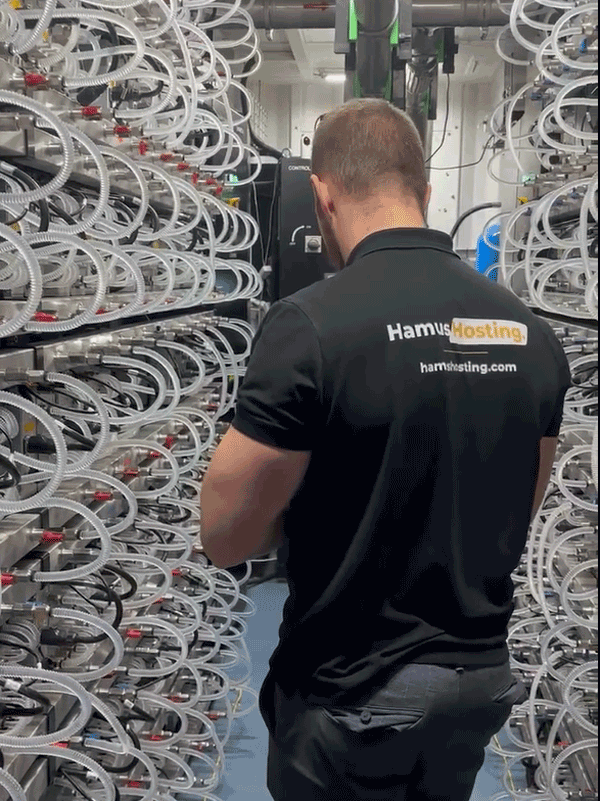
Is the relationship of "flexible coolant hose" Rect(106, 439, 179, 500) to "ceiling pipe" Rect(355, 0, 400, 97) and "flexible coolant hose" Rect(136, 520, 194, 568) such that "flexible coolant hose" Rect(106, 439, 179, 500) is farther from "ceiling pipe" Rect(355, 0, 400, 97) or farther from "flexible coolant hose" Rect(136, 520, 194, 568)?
"ceiling pipe" Rect(355, 0, 400, 97)

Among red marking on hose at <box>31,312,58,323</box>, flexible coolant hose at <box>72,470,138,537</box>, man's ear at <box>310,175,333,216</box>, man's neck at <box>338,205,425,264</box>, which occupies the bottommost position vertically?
flexible coolant hose at <box>72,470,138,537</box>

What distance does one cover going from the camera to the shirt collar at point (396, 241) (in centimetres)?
123

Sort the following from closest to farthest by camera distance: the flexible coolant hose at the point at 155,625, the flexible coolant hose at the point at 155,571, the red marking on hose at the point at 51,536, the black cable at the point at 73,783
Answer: the red marking on hose at the point at 51,536
the black cable at the point at 73,783
the flexible coolant hose at the point at 155,571
the flexible coolant hose at the point at 155,625

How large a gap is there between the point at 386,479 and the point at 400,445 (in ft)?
0.18

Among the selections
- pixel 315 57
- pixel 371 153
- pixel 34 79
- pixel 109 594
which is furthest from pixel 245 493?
pixel 315 57

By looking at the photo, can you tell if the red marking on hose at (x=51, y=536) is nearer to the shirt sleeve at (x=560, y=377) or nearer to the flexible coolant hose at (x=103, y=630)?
the flexible coolant hose at (x=103, y=630)

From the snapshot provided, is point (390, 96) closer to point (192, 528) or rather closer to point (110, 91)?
point (110, 91)

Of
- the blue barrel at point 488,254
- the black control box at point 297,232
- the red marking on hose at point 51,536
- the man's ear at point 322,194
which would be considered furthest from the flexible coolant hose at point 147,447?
the black control box at point 297,232

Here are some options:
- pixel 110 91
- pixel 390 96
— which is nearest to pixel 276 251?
pixel 390 96

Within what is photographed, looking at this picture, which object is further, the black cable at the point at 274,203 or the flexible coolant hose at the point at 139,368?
the black cable at the point at 274,203

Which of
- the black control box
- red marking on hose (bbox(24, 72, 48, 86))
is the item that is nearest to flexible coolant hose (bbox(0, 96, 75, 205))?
red marking on hose (bbox(24, 72, 48, 86))

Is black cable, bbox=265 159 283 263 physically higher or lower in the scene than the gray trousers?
higher

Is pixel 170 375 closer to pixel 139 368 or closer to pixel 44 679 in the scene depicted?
pixel 139 368

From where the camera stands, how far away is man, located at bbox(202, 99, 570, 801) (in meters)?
1.16
